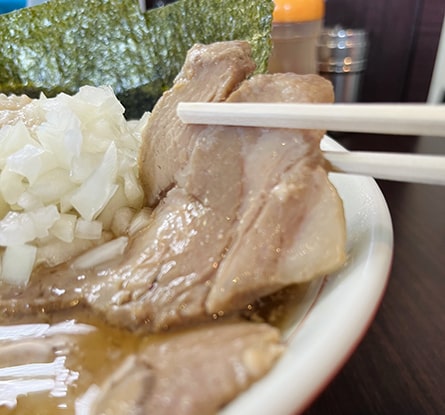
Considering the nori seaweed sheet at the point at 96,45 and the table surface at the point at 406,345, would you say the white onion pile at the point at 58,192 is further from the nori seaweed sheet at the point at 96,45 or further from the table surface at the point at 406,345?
the nori seaweed sheet at the point at 96,45

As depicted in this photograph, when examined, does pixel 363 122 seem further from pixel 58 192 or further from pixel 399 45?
pixel 399 45

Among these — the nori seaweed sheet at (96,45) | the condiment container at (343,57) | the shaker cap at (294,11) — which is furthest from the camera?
the condiment container at (343,57)

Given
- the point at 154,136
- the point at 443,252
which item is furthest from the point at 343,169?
the point at 443,252

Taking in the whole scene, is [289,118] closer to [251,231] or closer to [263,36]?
[251,231]

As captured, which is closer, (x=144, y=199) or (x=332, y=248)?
(x=332, y=248)

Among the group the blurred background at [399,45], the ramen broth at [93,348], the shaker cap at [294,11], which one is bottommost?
the blurred background at [399,45]

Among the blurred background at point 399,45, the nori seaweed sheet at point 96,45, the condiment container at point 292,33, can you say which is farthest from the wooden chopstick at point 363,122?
the blurred background at point 399,45
